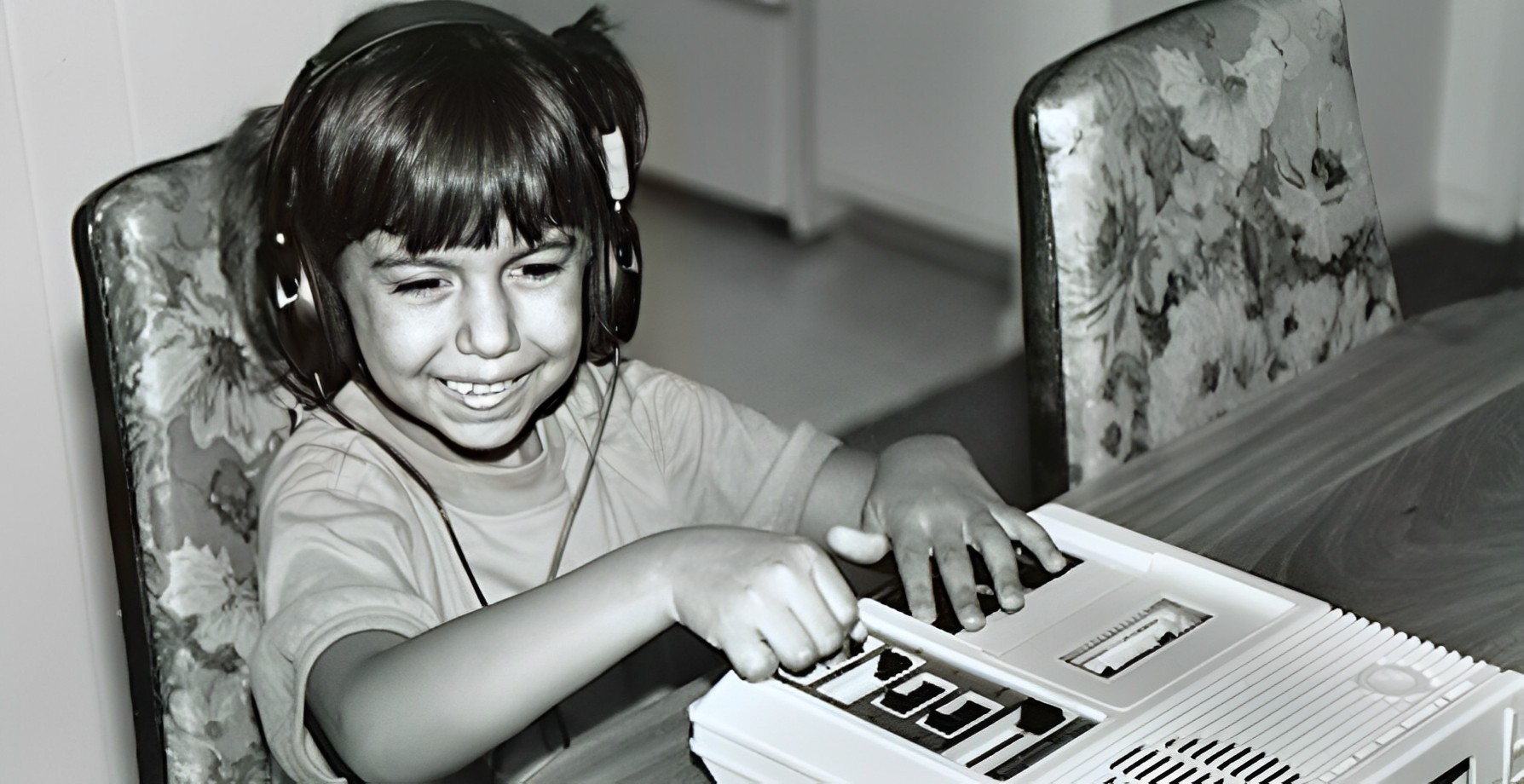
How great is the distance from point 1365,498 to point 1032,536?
29 centimetres

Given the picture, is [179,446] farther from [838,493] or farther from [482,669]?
[838,493]

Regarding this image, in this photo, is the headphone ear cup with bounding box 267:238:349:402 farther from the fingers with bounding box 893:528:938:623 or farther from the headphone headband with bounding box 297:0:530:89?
the fingers with bounding box 893:528:938:623

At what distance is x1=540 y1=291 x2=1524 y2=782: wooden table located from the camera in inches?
41.4

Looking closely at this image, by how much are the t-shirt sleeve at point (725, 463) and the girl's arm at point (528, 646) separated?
327mm

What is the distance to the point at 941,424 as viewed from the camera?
2.31 metres

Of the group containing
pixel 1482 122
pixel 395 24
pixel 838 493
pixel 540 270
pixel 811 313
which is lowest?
pixel 811 313

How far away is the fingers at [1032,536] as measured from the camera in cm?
103

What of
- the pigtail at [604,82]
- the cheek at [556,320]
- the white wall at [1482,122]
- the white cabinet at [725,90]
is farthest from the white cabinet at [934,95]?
the cheek at [556,320]

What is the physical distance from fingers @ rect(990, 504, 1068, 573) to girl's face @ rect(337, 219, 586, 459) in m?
0.30

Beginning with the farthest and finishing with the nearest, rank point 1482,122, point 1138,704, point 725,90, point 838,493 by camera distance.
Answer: point 1482,122, point 725,90, point 838,493, point 1138,704

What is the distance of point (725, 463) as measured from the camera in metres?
1.37

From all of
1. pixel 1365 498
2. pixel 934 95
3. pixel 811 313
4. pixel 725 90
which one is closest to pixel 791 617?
pixel 1365 498

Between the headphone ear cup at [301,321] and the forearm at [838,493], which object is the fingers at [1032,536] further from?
the headphone ear cup at [301,321]

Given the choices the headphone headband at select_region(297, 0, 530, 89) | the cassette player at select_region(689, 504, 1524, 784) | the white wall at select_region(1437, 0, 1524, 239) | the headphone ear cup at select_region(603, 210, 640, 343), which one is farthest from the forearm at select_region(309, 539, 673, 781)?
the white wall at select_region(1437, 0, 1524, 239)
